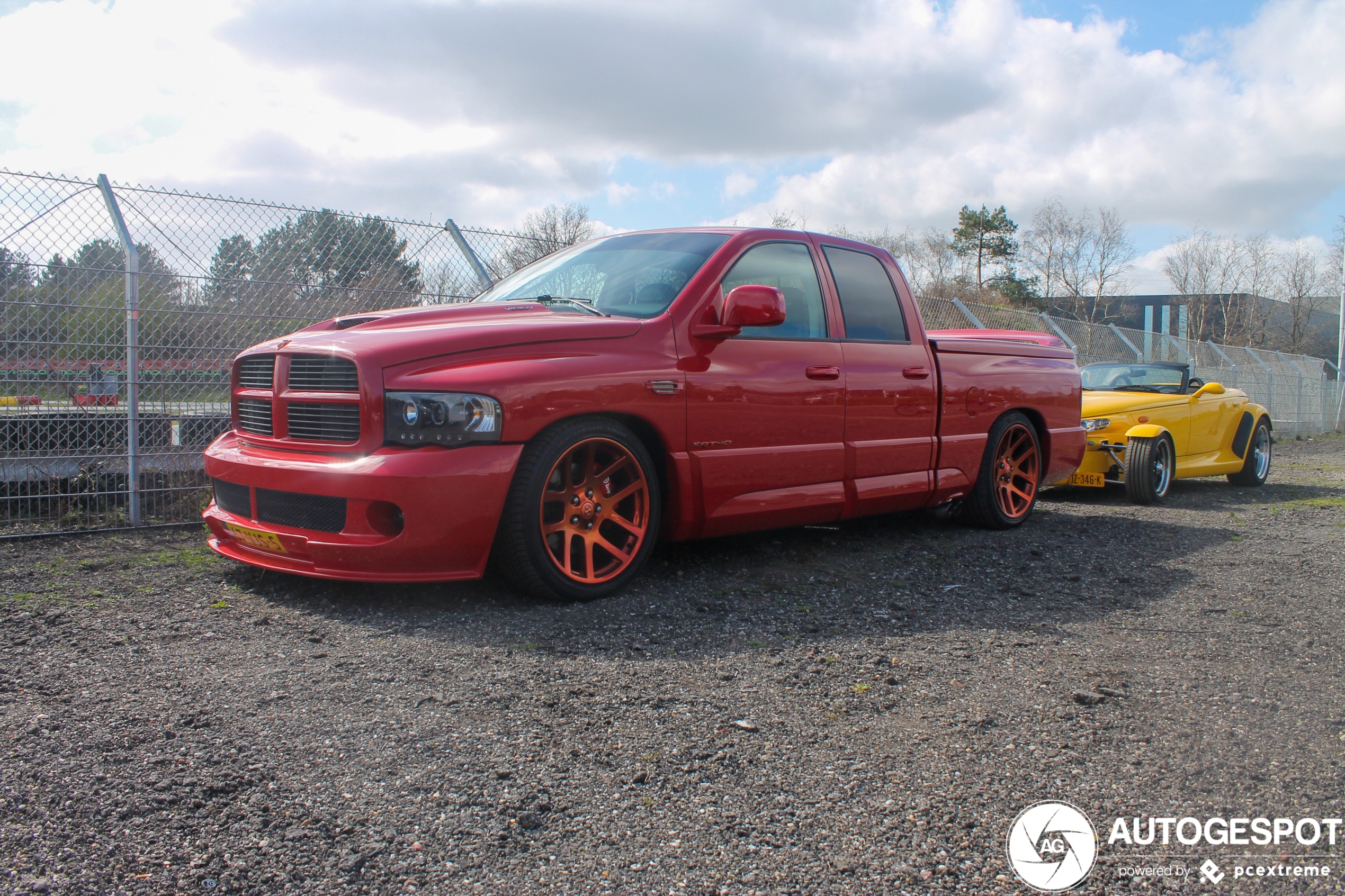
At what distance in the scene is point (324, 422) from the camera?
375 cm

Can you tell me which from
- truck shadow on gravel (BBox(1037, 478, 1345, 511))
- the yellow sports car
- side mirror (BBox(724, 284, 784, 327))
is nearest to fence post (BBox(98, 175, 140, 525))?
side mirror (BBox(724, 284, 784, 327))

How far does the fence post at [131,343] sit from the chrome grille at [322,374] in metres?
2.66

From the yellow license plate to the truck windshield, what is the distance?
161cm

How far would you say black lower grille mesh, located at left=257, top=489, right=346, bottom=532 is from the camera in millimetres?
3631

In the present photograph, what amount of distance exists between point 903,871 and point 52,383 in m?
5.68

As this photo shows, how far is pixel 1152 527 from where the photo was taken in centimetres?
649

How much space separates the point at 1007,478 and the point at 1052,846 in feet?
15.3

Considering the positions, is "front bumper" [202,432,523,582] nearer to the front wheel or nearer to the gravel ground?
the gravel ground

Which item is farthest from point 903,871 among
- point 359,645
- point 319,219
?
point 319,219

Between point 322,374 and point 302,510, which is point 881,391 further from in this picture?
point 302,510

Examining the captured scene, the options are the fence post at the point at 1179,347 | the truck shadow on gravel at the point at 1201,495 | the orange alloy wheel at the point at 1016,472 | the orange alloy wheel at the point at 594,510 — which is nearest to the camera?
the orange alloy wheel at the point at 594,510

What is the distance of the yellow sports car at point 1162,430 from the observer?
8.07m

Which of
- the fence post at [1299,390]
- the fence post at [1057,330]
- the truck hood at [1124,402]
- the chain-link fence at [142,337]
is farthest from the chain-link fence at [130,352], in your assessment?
the fence post at [1299,390]

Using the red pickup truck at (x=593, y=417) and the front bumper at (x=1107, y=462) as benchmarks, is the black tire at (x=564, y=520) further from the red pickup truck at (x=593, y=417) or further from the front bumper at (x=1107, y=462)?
the front bumper at (x=1107, y=462)
